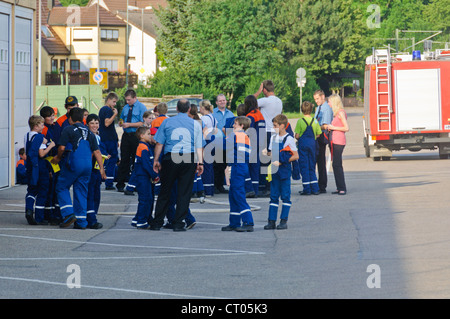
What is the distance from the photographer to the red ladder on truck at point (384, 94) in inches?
1030

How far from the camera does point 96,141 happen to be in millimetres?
13086

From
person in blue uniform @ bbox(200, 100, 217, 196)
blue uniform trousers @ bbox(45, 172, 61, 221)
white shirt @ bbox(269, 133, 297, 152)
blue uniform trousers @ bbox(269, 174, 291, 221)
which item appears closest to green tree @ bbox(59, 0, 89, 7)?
person in blue uniform @ bbox(200, 100, 217, 196)

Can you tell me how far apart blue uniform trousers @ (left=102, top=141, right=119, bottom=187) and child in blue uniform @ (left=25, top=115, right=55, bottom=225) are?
15.0 ft

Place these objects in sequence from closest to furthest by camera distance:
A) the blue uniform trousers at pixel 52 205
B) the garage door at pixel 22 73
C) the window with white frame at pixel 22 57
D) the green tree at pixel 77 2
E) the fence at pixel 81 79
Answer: the blue uniform trousers at pixel 52 205, the garage door at pixel 22 73, the window with white frame at pixel 22 57, the fence at pixel 81 79, the green tree at pixel 77 2

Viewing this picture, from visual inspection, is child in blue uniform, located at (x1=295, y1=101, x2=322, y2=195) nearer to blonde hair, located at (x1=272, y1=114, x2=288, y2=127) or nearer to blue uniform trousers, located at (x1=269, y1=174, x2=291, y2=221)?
blonde hair, located at (x1=272, y1=114, x2=288, y2=127)

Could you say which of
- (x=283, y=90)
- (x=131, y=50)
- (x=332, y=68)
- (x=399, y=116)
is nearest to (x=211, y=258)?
(x=399, y=116)

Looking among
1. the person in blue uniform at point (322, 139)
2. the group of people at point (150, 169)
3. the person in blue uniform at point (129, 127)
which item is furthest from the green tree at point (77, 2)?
the group of people at point (150, 169)

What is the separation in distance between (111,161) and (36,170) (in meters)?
5.11

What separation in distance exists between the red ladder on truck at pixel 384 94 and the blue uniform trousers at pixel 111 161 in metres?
10.0

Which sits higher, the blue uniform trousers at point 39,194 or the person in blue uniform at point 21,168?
the person in blue uniform at point 21,168

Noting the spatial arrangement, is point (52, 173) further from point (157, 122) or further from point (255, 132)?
point (255, 132)

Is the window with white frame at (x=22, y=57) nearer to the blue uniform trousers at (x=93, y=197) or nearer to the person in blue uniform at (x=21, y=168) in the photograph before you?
the person in blue uniform at (x=21, y=168)

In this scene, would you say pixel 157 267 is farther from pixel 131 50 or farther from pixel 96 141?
pixel 131 50

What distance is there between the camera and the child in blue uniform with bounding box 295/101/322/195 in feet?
56.1
